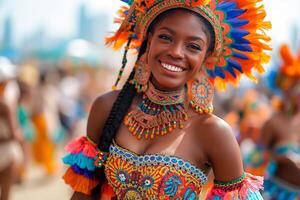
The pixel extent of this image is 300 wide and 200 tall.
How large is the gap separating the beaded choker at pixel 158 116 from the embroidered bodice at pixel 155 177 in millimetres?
157

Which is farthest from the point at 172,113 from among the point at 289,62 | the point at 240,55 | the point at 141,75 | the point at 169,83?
the point at 289,62

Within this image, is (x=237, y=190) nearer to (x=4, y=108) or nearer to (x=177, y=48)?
(x=177, y=48)


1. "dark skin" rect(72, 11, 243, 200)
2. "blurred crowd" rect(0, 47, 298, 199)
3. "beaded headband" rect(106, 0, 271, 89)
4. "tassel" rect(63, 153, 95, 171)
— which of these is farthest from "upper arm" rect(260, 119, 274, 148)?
"tassel" rect(63, 153, 95, 171)

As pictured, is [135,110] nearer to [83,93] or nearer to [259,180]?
[259,180]

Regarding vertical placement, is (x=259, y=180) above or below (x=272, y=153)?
above

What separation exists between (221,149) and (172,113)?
0.35 meters

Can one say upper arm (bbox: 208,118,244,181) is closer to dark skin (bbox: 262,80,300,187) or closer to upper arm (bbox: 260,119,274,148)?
dark skin (bbox: 262,80,300,187)

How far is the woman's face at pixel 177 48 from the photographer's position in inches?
110

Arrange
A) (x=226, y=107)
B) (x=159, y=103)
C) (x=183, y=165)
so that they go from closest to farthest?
(x=183, y=165) < (x=159, y=103) < (x=226, y=107)

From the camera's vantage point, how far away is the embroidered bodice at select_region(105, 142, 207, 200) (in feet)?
9.00

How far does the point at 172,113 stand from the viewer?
294 centimetres

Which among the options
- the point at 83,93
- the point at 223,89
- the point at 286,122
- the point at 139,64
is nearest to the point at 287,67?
the point at 286,122

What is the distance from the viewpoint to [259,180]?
291cm

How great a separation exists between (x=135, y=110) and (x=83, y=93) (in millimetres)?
14272
